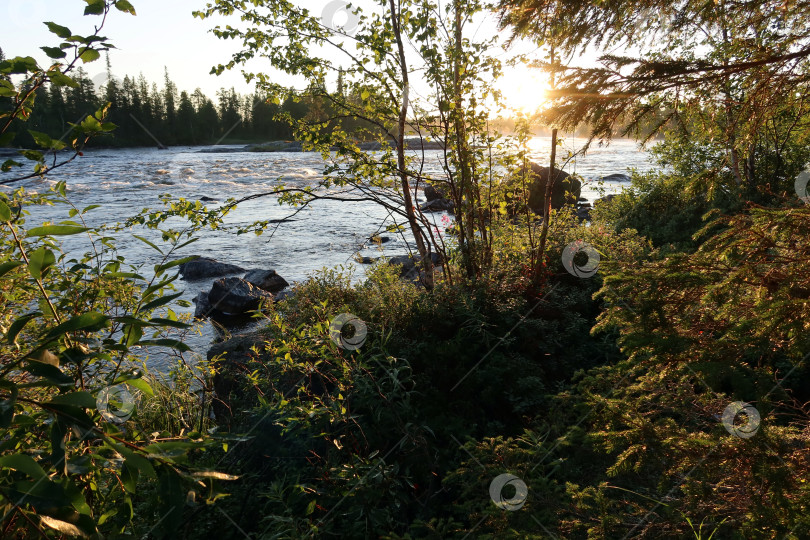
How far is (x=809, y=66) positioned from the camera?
272 cm

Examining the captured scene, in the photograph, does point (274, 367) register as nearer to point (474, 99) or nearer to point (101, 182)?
point (474, 99)

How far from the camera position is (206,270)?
1136 centimetres

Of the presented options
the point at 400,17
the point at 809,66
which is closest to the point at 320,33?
the point at 400,17

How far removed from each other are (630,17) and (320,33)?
3332 mm
